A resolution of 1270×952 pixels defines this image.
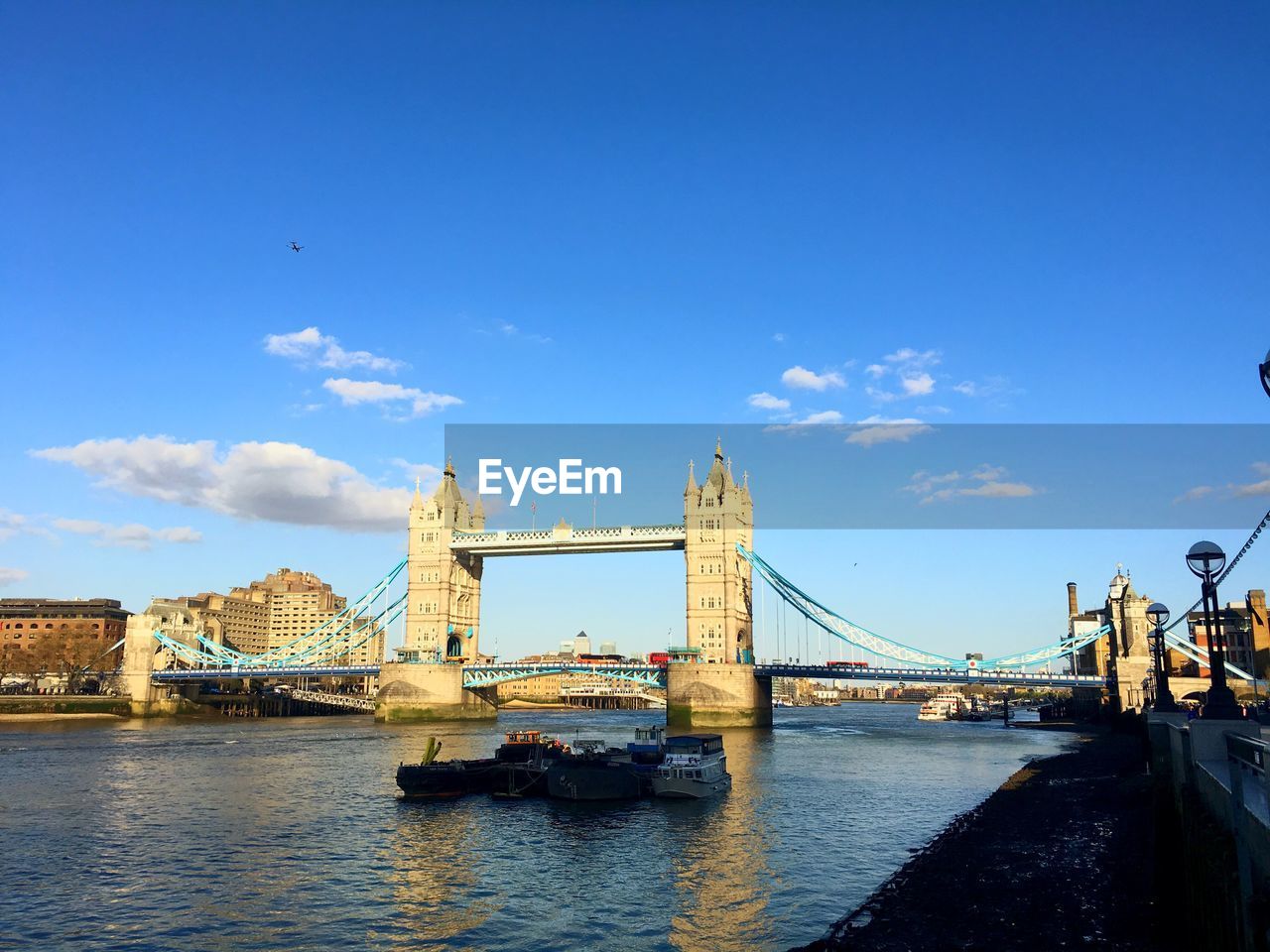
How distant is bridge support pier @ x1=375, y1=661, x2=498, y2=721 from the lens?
367 feet

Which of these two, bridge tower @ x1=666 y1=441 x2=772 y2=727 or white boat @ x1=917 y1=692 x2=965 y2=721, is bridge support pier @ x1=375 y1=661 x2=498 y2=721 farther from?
white boat @ x1=917 y1=692 x2=965 y2=721

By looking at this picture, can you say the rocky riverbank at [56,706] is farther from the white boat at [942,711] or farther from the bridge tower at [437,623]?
the white boat at [942,711]

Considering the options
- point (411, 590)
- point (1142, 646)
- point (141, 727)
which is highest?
point (411, 590)

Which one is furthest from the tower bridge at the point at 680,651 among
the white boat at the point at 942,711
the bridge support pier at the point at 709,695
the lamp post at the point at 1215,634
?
the lamp post at the point at 1215,634

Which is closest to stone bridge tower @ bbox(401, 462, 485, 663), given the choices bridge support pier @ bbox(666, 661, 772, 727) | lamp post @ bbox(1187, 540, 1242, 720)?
bridge support pier @ bbox(666, 661, 772, 727)

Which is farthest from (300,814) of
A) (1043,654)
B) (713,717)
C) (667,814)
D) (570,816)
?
(1043,654)

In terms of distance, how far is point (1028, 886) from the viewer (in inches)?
1035

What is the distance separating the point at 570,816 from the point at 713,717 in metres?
58.8

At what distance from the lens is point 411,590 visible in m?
120

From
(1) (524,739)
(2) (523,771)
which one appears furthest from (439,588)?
(2) (523,771)

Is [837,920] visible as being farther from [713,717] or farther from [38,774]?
[713,717]

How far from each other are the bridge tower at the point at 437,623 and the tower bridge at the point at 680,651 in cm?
15

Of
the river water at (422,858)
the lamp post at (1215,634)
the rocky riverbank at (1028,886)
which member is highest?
the lamp post at (1215,634)

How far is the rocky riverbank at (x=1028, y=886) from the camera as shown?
21.6 m
